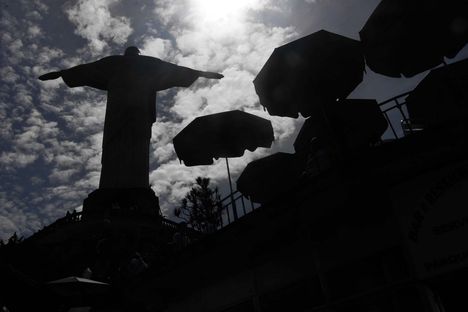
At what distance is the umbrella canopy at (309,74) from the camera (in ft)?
34.9

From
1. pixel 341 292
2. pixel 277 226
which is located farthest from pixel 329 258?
pixel 277 226

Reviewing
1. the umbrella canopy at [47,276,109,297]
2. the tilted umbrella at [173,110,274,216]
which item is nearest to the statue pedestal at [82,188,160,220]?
the tilted umbrella at [173,110,274,216]

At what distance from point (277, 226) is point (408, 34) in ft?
24.7

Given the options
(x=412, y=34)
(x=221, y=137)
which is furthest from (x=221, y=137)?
(x=412, y=34)

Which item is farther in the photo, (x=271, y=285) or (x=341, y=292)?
(x=271, y=285)

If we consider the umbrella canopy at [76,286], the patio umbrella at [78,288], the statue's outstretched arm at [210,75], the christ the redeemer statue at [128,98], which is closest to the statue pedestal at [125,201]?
the christ the redeemer statue at [128,98]

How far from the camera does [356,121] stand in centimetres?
1194

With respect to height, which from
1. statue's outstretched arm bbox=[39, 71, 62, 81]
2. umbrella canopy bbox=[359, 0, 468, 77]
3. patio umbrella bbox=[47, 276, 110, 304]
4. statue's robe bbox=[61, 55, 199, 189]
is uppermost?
statue's outstretched arm bbox=[39, 71, 62, 81]

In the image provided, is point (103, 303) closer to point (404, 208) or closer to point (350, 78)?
point (404, 208)

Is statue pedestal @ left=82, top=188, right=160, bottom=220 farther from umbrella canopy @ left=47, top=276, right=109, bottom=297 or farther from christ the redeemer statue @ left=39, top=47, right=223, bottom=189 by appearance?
umbrella canopy @ left=47, top=276, right=109, bottom=297

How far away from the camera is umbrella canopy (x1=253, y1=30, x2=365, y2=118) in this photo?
34.9 ft

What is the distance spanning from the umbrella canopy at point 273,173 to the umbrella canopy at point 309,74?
1857 mm

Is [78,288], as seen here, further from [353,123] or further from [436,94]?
[436,94]

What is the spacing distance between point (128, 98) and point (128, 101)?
1.05 ft
